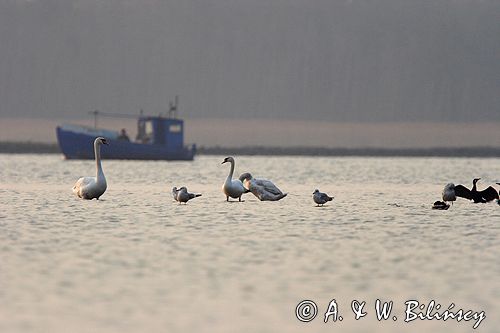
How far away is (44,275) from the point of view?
13031 mm

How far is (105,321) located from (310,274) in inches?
157

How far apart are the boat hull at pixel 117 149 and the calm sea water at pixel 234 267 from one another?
8198 cm

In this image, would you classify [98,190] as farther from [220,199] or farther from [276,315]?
[276,315]

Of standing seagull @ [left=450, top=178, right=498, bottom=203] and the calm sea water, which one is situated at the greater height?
standing seagull @ [left=450, top=178, right=498, bottom=203]

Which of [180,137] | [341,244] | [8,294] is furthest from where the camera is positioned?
[180,137]

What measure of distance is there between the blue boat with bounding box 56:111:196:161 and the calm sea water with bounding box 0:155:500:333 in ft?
271

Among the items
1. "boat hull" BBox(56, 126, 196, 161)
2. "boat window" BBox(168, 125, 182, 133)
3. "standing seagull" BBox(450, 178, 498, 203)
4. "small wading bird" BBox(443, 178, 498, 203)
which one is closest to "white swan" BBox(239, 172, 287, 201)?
"small wading bird" BBox(443, 178, 498, 203)

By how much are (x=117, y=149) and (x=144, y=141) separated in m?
3.65

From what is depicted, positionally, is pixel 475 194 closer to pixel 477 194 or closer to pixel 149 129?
pixel 477 194

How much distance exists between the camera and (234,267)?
1381 centimetres

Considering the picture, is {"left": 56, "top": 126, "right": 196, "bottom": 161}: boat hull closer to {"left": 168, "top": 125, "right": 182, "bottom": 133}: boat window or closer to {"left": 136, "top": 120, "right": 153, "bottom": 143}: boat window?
{"left": 136, "top": 120, "right": 153, "bottom": 143}: boat window

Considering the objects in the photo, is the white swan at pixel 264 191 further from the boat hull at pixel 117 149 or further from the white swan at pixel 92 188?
the boat hull at pixel 117 149

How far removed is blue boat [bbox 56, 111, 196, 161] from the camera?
108 m

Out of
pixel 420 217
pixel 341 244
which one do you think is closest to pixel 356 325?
pixel 341 244
